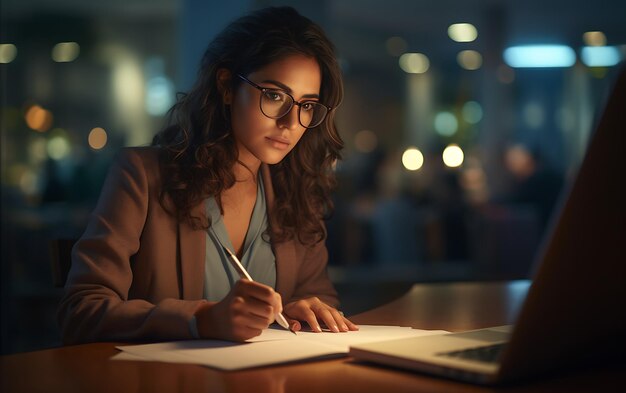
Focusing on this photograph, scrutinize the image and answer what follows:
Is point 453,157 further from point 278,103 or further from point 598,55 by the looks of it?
point 278,103

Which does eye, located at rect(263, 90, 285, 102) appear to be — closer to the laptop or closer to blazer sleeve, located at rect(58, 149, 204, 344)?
blazer sleeve, located at rect(58, 149, 204, 344)

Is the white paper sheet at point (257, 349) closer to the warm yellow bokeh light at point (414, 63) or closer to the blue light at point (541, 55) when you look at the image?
the blue light at point (541, 55)

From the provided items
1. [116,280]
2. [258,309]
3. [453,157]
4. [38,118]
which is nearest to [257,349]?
[258,309]

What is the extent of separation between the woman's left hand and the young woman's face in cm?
35

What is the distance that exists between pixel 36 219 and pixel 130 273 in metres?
6.36

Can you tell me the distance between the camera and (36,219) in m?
7.43

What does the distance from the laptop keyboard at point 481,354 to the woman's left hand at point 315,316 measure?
1.19ft

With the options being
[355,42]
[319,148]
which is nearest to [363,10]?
[355,42]

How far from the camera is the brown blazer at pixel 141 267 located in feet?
4.19

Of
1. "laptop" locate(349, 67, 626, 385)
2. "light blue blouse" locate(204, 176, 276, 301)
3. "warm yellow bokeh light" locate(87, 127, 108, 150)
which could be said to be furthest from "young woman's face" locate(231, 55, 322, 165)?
"warm yellow bokeh light" locate(87, 127, 108, 150)

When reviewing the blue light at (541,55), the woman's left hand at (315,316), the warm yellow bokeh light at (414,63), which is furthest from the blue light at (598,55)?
the woman's left hand at (315,316)

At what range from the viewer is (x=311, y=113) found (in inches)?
63.8

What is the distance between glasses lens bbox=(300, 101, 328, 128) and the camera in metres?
1.58

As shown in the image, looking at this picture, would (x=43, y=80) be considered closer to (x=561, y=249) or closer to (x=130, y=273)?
(x=130, y=273)
